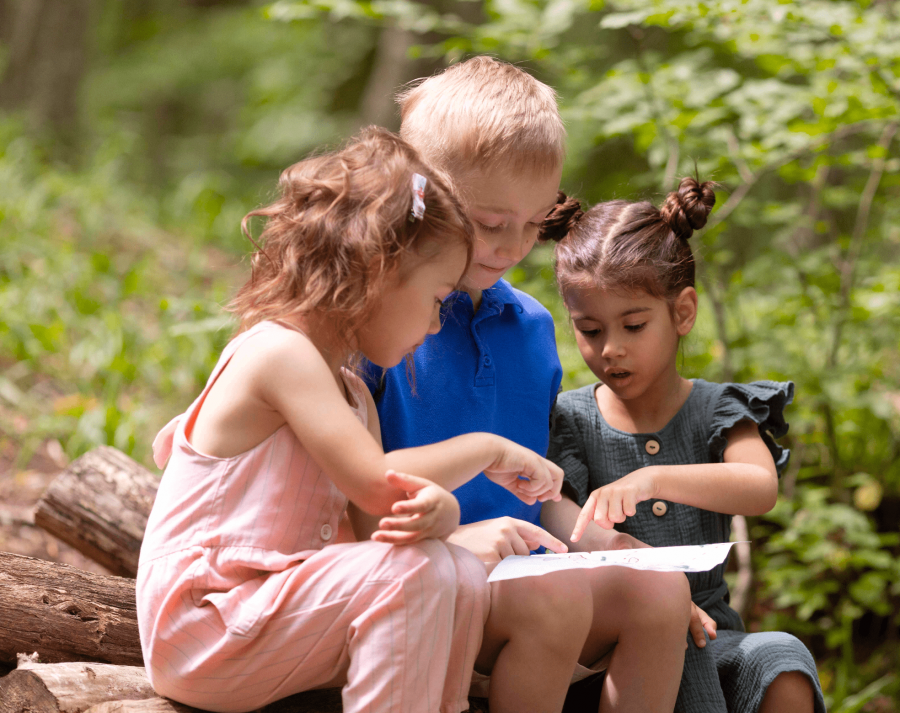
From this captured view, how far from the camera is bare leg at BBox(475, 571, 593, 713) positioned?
1.33 metres

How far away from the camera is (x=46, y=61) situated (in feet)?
22.6

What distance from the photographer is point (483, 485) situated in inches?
68.3

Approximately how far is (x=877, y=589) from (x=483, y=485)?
1.83m

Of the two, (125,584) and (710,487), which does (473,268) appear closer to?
(710,487)

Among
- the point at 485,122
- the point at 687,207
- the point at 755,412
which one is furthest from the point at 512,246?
the point at 755,412

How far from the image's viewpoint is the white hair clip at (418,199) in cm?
128

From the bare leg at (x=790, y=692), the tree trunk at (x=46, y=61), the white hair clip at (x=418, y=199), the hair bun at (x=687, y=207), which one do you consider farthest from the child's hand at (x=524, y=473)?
the tree trunk at (x=46, y=61)

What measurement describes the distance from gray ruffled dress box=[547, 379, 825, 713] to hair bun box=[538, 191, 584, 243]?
0.42 m

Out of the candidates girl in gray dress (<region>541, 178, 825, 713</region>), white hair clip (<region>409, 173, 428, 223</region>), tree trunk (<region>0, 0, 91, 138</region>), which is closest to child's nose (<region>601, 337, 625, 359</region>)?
girl in gray dress (<region>541, 178, 825, 713</region>)

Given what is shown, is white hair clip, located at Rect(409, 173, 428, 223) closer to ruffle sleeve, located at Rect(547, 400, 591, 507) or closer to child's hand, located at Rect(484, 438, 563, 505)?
child's hand, located at Rect(484, 438, 563, 505)

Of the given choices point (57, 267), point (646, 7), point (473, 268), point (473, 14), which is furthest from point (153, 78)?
point (473, 268)

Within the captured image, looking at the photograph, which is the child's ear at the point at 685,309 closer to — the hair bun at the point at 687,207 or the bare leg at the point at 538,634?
the hair bun at the point at 687,207

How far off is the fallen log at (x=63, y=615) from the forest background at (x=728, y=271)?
2.92ft

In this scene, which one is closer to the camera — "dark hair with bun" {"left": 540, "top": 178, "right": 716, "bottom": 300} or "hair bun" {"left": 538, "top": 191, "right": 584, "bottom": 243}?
"dark hair with bun" {"left": 540, "top": 178, "right": 716, "bottom": 300}
